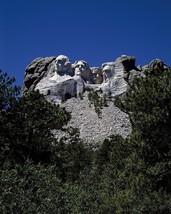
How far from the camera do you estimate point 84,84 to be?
314 feet

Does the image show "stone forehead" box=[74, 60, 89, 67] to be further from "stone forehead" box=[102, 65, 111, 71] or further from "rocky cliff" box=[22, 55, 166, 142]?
"stone forehead" box=[102, 65, 111, 71]

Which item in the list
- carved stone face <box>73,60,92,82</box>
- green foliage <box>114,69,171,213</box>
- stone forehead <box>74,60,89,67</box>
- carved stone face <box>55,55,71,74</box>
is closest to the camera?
green foliage <box>114,69,171,213</box>

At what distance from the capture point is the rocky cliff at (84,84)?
253 feet

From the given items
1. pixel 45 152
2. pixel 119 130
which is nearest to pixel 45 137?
pixel 45 152

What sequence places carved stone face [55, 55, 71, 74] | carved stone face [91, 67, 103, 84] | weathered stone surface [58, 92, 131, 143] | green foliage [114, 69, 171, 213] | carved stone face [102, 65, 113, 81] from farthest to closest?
carved stone face [91, 67, 103, 84], carved stone face [102, 65, 113, 81], carved stone face [55, 55, 71, 74], weathered stone surface [58, 92, 131, 143], green foliage [114, 69, 171, 213]

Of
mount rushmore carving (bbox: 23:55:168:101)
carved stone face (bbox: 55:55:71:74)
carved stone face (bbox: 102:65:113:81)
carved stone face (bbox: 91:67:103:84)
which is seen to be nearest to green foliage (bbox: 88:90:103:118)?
mount rushmore carving (bbox: 23:55:168:101)

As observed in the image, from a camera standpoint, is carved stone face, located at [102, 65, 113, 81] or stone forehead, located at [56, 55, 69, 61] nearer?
stone forehead, located at [56, 55, 69, 61]

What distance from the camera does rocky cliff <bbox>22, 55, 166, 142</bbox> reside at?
253ft

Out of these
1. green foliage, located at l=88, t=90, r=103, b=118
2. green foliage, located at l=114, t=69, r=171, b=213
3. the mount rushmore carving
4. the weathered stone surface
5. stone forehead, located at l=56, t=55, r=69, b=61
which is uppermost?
stone forehead, located at l=56, t=55, r=69, b=61

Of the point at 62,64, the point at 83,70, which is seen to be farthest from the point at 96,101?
the point at 62,64

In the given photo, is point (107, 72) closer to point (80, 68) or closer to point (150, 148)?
point (80, 68)

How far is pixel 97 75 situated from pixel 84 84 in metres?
8.15

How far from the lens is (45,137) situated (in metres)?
27.6

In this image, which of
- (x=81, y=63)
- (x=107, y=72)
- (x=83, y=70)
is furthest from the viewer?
(x=107, y=72)
